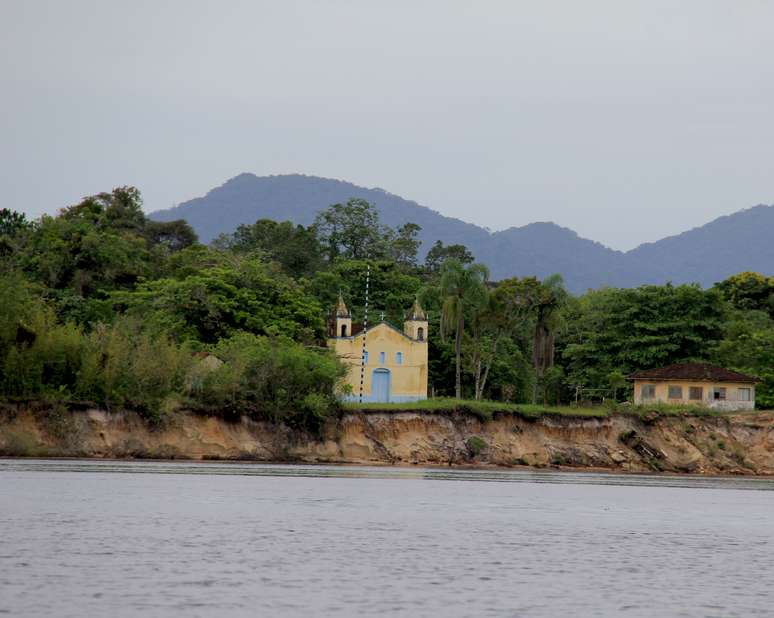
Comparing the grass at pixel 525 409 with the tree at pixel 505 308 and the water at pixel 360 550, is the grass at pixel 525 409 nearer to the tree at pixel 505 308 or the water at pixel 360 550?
the tree at pixel 505 308

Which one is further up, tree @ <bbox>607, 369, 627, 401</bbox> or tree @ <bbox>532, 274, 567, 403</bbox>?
tree @ <bbox>532, 274, 567, 403</bbox>

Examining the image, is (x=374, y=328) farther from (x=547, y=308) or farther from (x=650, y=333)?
(x=650, y=333)

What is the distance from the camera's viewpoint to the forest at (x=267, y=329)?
64625 mm

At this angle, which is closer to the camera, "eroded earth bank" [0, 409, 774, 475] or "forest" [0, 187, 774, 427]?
"eroded earth bank" [0, 409, 774, 475]

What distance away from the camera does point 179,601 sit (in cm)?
2116

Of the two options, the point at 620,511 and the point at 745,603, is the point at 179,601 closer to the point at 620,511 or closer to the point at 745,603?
the point at 745,603

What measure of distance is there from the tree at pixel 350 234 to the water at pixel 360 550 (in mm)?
83906

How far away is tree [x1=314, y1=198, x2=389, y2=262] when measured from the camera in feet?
443

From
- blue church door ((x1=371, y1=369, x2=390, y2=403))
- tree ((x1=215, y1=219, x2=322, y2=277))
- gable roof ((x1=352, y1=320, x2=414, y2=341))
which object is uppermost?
tree ((x1=215, y1=219, x2=322, y2=277))

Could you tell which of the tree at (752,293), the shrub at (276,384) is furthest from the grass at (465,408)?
the tree at (752,293)

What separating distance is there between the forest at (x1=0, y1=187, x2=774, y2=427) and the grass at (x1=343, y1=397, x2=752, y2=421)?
353 centimetres

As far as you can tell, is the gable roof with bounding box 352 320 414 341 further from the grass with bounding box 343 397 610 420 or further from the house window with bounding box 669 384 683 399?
the house window with bounding box 669 384 683 399

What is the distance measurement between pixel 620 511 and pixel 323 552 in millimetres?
17970

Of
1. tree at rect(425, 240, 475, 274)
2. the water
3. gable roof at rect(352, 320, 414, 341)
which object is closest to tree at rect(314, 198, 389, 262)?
tree at rect(425, 240, 475, 274)
